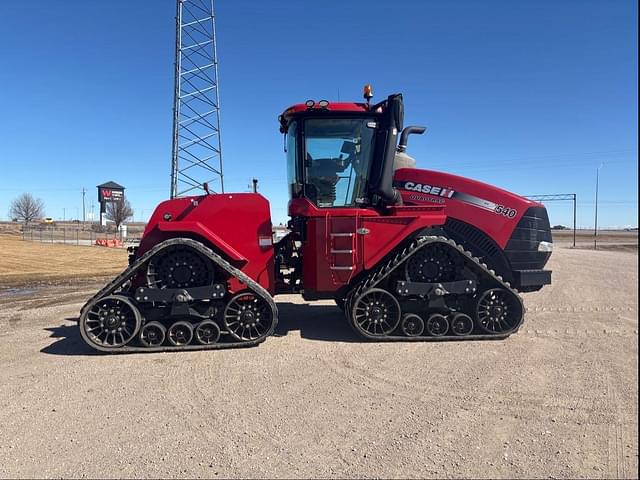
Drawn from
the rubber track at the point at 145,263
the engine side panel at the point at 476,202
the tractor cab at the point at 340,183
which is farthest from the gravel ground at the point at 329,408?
the engine side panel at the point at 476,202

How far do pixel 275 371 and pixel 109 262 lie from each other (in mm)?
17087

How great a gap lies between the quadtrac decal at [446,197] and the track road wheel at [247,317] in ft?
8.88

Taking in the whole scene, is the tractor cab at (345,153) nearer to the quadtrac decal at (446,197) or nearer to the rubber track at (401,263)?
the quadtrac decal at (446,197)

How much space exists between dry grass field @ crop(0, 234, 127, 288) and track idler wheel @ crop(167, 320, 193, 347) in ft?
32.2

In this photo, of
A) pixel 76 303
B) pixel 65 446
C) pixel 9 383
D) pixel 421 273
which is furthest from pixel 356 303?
pixel 76 303

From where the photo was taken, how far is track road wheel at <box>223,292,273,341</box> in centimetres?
562

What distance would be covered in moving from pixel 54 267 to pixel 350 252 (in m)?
15.9

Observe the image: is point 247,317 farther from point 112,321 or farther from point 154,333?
point 112,321

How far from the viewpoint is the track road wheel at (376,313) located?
5852mm

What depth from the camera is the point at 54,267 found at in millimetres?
17266

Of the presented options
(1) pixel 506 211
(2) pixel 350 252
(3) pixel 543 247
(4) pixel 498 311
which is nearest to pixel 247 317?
(2) pixel 350 252

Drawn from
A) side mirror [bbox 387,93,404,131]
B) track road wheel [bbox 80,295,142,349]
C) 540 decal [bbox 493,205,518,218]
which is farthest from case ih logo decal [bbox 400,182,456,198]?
track road wheel [bbox 80,295,142,349]

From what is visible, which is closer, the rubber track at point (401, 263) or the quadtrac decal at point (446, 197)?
the rubber track at point (401, 263)

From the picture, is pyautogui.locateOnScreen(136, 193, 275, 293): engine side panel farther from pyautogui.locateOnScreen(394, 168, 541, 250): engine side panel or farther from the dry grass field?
the dry grass field
